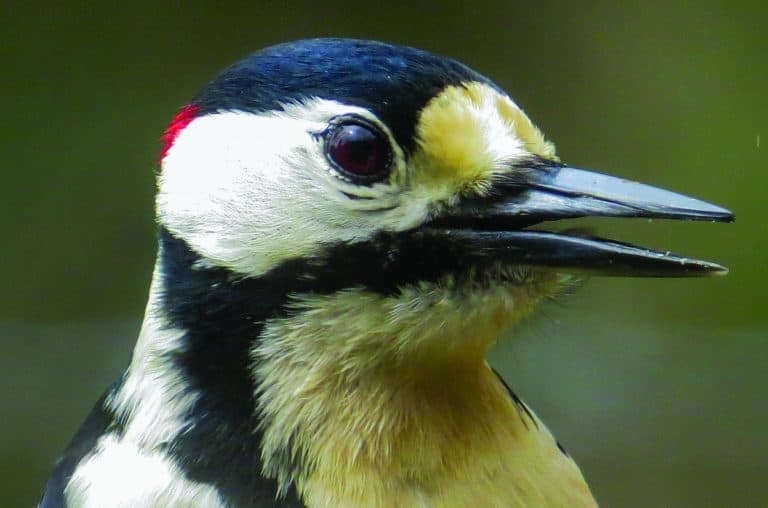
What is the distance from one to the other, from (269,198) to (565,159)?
1456mm

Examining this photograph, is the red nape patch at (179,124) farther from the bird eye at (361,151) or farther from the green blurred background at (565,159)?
the green blurred background at (565,159)

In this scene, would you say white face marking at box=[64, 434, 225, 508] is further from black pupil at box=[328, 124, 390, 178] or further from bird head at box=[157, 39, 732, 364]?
black pupil at box=[328, 124, 390, 178]

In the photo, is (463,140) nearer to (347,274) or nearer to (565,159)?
(347,274)

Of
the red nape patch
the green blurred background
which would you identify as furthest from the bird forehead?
the green blurred background

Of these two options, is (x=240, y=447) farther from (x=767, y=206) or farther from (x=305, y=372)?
(x=767, y=206)

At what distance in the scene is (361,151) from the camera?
2.42 ft

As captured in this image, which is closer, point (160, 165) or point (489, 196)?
point (489, 196)

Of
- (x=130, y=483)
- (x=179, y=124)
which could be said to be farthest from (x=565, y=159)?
(x=130, y=483)

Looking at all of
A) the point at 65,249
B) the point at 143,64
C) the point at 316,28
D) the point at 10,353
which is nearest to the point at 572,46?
the point at 316,28

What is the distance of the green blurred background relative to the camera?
2078mm

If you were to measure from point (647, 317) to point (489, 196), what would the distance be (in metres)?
1.63

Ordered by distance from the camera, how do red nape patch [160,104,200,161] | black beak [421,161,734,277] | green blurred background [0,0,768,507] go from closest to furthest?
black beak [421,161,734,277], red nape patch [160,104,200,161], green blurred background [0,0,768,507]

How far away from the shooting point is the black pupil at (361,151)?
735 millimetres

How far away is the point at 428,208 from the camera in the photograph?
732mm
